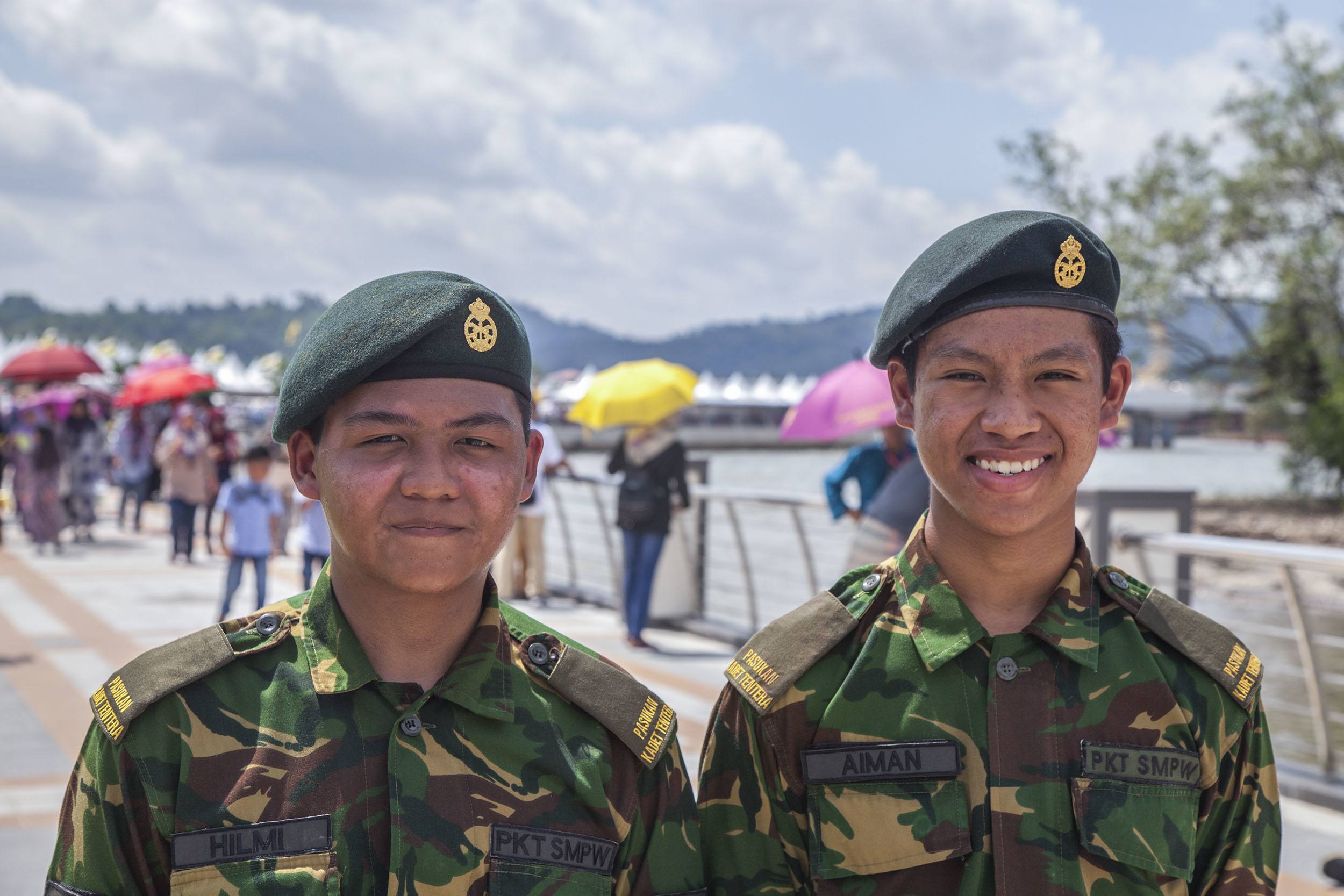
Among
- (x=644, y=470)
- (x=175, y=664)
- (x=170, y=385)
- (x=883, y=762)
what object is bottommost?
(x=883, y=762)

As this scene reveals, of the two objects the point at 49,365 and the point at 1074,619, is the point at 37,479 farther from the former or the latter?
the point at 1074,619

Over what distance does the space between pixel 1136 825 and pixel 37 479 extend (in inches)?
594

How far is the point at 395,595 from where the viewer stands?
74.2 inches

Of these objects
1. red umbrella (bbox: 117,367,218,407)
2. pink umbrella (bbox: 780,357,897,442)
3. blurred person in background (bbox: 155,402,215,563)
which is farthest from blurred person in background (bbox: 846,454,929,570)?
red umbrella (bbox: 117,367,218,407)

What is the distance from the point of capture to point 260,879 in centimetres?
171

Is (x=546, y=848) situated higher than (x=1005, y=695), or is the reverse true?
(x=1005, y=695)

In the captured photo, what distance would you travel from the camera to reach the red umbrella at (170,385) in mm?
14906

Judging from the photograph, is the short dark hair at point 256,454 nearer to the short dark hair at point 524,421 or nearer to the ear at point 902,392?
the short dark hair at point 524,421

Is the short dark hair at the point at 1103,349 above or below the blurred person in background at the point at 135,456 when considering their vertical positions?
above

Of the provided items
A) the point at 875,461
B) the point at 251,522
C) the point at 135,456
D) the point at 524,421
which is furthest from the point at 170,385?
the point at 524,421

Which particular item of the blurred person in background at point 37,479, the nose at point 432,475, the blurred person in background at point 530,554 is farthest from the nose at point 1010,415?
the blurred person in background at point 37,479

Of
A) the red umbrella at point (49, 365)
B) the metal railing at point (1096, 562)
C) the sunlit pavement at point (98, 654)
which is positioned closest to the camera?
the sunlit pavement at point (98, 654)

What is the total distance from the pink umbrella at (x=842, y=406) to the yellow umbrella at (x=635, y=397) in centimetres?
151

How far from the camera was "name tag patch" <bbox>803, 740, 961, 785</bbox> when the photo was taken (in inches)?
74.2
